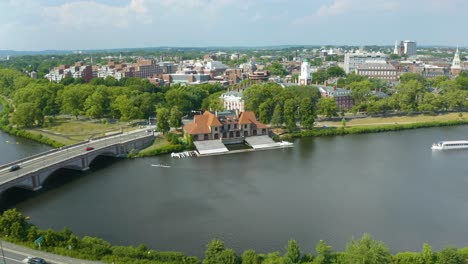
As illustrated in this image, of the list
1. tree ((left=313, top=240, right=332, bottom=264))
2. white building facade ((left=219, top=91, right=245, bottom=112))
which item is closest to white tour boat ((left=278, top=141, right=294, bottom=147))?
white building facade ((left=219, top=91, right=245, bottom=112))

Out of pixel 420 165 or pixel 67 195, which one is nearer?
pixel 67 195

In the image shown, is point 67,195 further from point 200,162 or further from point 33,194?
point 200,162

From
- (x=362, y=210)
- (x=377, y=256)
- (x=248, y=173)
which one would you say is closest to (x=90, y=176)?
(x=248, y=173)

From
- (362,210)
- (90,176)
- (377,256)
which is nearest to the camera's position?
(377,256)

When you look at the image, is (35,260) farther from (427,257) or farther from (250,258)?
(427,257)

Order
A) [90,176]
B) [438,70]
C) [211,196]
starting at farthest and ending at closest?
[438,70], [90,176], [211,196]

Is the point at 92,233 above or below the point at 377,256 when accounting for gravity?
below
